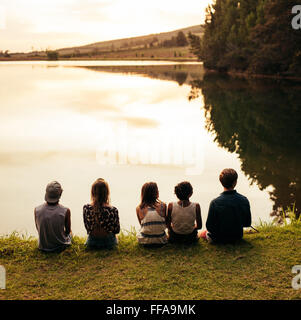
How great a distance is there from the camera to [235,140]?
17.0 metres

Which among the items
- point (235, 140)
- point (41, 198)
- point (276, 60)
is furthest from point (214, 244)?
point (276, 60)

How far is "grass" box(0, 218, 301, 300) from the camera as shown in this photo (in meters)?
4.55

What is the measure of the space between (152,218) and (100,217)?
766 millimetres

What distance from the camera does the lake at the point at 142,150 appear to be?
9.89 m

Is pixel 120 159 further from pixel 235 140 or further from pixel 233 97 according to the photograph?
pixel 233 97

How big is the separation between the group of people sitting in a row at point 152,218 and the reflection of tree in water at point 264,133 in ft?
12.1

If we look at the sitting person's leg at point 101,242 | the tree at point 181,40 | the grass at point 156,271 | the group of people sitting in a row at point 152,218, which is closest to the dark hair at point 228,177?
the group of people sitting in a row at point 152,218

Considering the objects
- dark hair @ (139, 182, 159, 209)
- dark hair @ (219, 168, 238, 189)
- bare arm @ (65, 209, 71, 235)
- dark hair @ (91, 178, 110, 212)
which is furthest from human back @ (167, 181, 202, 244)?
bare arm @ (65, 209, 71, 235)

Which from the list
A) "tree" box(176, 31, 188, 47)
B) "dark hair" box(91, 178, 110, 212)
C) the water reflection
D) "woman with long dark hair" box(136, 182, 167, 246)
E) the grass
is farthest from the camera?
"tree" box(176, 31, 188, 47)

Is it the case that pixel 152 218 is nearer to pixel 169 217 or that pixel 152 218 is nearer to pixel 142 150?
pixel 169 217

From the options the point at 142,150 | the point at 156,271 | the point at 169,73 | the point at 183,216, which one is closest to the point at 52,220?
the point at 156,271

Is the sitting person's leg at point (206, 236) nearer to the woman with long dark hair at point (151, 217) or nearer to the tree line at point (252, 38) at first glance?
the woman with long dark hair at point (151, 217)

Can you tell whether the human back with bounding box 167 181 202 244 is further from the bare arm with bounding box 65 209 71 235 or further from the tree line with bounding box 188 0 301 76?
the tree line with bounding box 188 0 301 76
